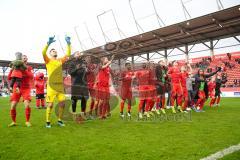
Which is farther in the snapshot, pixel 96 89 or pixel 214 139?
pixel 96 89

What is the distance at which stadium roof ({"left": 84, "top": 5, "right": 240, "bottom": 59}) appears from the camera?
73.7 ft

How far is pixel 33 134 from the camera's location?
20.7 feet

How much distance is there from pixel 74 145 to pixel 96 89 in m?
4.52

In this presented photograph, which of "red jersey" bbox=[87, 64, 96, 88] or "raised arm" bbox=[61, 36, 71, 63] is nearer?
"raised arm" bbox=[61, 36, 71, 63]

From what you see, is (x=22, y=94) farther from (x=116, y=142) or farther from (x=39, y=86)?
(x=39, y=86)

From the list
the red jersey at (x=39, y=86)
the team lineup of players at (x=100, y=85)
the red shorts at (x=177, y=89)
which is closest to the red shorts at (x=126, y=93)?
the team lineup of players at (x=100, y=85)

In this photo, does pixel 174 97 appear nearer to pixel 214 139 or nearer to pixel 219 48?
pixel 214 139

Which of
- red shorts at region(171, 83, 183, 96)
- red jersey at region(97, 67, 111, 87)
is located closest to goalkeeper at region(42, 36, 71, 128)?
red jersey at region(97, 67, 111, 87)

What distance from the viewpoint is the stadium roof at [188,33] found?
22.5 metres

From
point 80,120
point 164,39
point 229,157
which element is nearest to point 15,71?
point 80,120

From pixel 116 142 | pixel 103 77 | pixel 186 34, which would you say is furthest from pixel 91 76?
pixel 186 34

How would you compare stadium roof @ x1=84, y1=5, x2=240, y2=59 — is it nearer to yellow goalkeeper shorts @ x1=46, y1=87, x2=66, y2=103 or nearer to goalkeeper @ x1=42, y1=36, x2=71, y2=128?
goalkeeper @ x1=42, y1=36, x2=71, y2=128

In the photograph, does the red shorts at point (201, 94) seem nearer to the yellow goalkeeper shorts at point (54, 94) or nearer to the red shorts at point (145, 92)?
the red shorts at point (145, 92)

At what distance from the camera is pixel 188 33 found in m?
25.8
